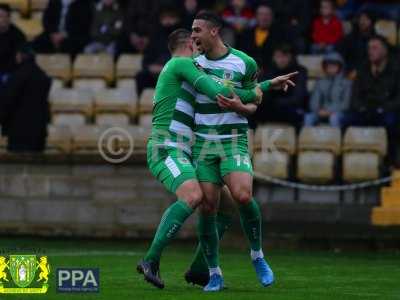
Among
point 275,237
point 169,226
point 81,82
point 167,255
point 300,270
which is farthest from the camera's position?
point 81,82

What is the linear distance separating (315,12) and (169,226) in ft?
35.1

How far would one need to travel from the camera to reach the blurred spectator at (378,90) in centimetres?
1953

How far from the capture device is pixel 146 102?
20984 mm

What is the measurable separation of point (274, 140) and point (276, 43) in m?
1.97

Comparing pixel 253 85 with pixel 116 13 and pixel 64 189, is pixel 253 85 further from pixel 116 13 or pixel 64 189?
pixel 116 13

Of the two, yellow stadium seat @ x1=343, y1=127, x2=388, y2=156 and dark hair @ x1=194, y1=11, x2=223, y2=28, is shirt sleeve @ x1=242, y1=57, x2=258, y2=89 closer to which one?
dark hair @ x1=194, y1=11, x2=223, y2=28

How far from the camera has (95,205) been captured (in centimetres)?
2005

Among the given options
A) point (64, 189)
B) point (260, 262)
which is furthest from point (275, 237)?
point (260, 262)

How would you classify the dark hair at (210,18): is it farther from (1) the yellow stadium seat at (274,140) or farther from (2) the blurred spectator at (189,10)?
(2) the blurred spectator at (189,10)

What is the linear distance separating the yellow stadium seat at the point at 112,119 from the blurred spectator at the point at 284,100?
6.82ft

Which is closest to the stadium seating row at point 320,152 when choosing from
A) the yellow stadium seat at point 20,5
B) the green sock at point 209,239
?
the yellow stadium seat at point 20,5

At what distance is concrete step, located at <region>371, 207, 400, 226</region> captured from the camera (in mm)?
18750

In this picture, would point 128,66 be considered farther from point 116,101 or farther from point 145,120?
point 145,120

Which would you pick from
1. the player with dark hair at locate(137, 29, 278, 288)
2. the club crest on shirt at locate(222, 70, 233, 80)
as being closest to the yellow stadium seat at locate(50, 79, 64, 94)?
the player with dark hair at locate(137, 29, 278, 288)
